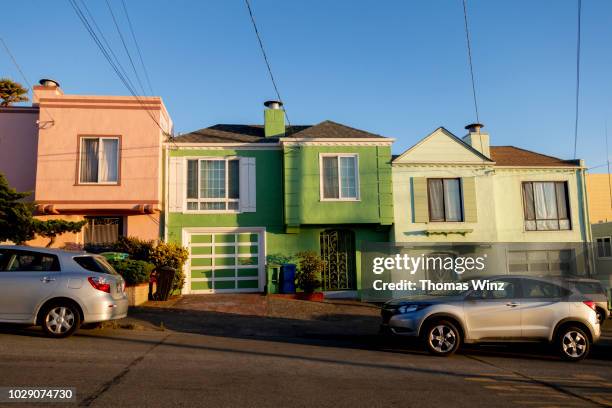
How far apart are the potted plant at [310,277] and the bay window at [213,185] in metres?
3.28

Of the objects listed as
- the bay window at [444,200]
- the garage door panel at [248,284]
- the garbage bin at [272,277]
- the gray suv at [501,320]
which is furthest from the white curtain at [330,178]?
the gray suv at [501,320]

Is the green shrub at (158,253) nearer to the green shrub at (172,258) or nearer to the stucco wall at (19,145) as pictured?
the green shrub at (172,258)

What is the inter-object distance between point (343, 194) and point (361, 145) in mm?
1852

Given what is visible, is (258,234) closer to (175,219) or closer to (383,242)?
(175,219)

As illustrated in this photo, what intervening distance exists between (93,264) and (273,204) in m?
8.92

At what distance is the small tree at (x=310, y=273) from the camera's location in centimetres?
1634

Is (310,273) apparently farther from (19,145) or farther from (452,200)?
(19,145)

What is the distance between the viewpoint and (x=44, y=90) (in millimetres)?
18375

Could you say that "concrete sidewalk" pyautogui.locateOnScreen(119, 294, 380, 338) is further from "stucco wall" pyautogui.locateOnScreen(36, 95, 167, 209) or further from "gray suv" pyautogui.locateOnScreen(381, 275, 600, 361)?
"stucco wall" pyautogui.locateOnScreen(36, 95, 167, 209)

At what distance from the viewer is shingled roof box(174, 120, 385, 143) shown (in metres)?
18.2

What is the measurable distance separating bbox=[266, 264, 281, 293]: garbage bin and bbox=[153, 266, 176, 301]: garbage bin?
330 cm

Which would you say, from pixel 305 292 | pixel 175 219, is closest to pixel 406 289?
pixel 305 292

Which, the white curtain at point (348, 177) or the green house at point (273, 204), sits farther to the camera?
the white curtain at point (348, 177)

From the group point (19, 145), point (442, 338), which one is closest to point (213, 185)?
point (19, 145)
